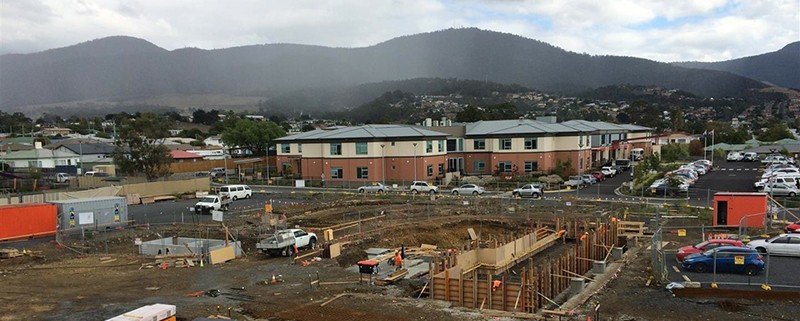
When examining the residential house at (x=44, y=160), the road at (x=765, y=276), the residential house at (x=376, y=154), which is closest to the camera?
the road at (x=765, y=276)

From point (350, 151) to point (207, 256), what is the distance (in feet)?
129

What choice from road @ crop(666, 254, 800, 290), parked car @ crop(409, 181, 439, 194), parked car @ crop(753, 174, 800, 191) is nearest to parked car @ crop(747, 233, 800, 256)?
road @ crop(666, 254, 800, 290)

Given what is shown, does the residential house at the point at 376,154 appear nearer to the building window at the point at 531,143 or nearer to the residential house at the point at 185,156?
the building window at the point at 531,143

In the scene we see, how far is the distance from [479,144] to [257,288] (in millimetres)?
53036

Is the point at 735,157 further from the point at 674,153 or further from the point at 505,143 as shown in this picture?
the point at 505,143

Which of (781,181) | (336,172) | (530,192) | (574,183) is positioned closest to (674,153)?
(574,183)

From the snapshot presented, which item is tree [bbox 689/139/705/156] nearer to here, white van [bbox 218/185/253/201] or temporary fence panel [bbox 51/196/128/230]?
white van [bbox 218/185/253/201]

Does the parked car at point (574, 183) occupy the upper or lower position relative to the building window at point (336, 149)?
lower

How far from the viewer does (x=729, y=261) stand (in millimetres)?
25141

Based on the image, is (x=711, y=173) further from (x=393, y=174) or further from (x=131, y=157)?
(x=131, y=157)

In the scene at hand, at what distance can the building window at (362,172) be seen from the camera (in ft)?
228

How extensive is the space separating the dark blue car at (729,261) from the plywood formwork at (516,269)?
5193mm

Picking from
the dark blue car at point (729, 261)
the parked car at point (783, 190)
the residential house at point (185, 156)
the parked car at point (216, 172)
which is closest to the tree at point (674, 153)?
the parked car at point (783, 190)

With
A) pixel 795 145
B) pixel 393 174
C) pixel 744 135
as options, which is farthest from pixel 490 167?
pixel 744 135
